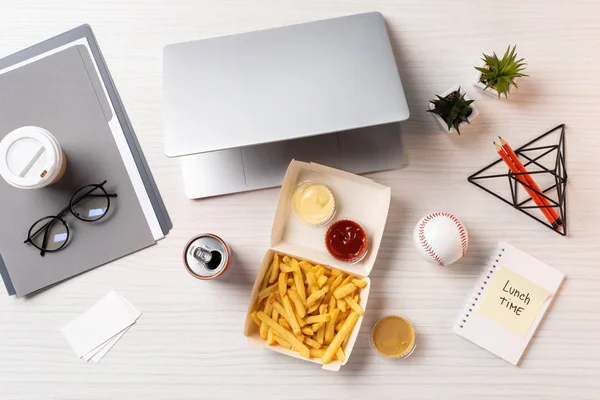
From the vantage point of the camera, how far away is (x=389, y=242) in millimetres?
825

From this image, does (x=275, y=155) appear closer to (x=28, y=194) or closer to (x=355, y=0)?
(x=355, y=0)

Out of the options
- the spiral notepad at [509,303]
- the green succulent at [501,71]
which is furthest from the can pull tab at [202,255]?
the green succulent at [501,71]

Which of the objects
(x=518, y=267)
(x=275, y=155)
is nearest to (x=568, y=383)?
(x=518, y=267)

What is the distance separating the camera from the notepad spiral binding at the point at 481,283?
0.80 m

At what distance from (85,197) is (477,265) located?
70cm

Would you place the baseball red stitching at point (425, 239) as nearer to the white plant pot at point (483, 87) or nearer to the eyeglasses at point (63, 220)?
the white plant pot at point (483, 87)

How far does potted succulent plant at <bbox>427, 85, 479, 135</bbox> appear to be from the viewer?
31.2 inches

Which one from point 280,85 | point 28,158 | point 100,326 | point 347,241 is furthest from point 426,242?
point 28,158

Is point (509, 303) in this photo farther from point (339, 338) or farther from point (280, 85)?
point (280, 85)

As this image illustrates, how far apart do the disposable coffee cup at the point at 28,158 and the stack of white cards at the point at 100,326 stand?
9.1 inches

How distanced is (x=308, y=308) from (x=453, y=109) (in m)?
0.41

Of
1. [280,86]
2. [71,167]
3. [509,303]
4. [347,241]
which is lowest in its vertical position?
[509,303]

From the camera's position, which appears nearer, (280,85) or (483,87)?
(280,85)

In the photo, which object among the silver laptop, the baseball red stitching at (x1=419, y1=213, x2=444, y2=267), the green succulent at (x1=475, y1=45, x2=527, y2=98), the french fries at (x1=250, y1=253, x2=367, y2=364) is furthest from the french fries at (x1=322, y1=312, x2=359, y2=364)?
the green succulent at (x1=475, y1=45, x2=527, y2=98)
